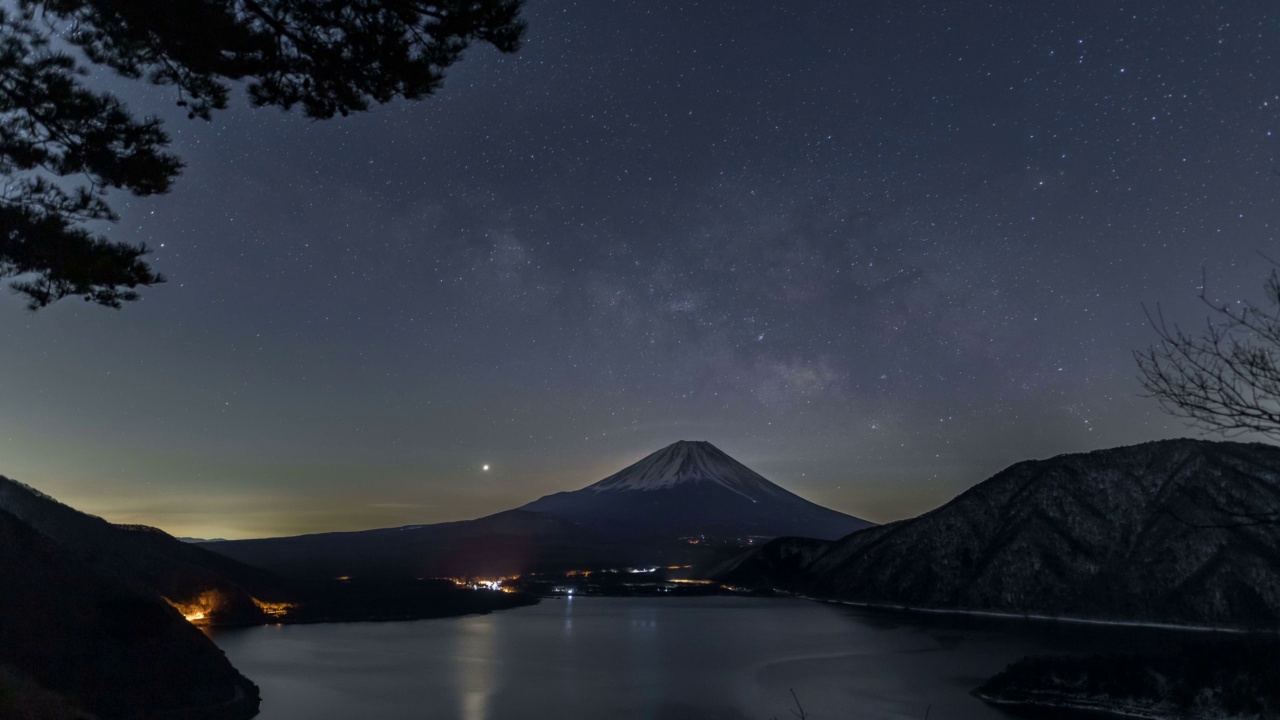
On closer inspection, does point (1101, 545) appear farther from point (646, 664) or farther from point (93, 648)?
point (93, 648)

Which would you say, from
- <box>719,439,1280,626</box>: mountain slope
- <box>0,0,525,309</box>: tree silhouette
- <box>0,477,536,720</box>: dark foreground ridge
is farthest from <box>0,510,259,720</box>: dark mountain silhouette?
<box>719,439,1280,626</box>: mountain slope

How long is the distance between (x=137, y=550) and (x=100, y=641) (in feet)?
147

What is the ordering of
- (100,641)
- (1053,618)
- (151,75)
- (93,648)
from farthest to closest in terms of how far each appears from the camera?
1. (1053,618)
2. (100,641)
3. (93,648)
4. (151,75)

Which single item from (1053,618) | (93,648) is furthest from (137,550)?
(1053,618)

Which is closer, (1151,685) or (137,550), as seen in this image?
(1151,685)

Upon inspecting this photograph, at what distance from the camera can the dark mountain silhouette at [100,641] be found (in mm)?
30094

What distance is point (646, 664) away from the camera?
202 feet

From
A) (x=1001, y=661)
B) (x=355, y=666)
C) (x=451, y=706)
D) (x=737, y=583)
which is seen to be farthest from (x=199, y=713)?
(x=737, y=583)

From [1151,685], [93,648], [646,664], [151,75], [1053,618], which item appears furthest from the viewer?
[1053,618]

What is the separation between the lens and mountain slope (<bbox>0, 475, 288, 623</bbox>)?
64938 millimetres

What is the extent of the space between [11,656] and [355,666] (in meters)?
32.6

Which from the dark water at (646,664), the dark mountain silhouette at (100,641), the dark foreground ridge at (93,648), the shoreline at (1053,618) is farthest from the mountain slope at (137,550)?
the shoreline at (1053,618)

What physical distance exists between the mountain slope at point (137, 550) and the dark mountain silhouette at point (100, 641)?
27.3 metres

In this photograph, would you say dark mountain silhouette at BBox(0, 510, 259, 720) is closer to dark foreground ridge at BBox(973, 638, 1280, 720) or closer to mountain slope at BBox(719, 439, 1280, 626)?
dark foreground ridge at BBox(973, 638, 1280, 720)
